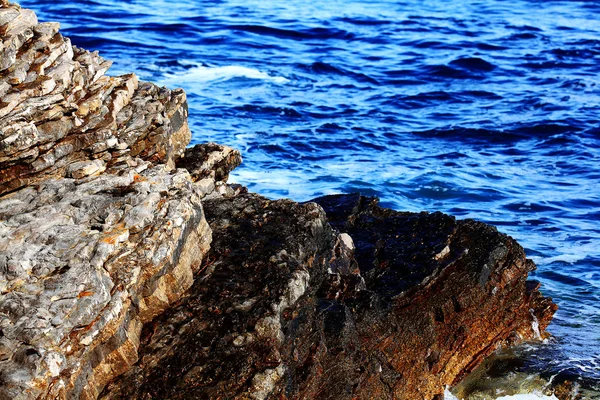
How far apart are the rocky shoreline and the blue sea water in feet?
8.12

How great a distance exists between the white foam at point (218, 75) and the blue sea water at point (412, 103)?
3.3 inches

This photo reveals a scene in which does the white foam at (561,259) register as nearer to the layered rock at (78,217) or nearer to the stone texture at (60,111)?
the layered rock at (78,217)

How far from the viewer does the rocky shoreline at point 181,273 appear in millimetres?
8727

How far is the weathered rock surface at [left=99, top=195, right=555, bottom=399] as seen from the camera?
930cm

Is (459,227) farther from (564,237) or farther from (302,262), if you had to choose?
(564,237)

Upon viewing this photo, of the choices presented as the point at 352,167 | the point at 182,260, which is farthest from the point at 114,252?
the point at 352,167

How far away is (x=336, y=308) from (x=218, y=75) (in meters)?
24.1

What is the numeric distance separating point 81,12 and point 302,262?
34665mm

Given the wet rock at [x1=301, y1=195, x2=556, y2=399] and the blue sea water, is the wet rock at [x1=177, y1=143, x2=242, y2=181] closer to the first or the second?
the wet rock at [x1=301, y1=195, x2=556, y2=399]

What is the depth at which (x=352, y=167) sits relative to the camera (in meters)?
24.8

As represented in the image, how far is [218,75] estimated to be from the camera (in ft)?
109

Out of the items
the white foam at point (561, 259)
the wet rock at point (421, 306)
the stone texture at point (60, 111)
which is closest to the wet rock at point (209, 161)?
the stone texture at point (60, 111)

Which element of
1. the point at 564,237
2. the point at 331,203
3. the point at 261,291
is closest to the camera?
the point at 261,291

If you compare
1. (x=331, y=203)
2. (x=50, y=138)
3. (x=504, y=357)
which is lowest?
(x=504, y=357)
